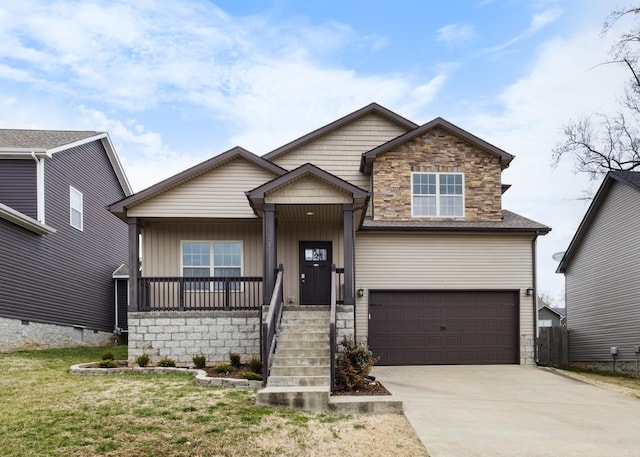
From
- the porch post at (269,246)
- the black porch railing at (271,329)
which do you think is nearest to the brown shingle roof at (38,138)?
the porch post at (269,246)

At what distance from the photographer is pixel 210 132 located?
70.3 ft

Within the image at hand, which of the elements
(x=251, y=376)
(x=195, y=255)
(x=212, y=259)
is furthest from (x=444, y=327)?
(x=195, y=255)

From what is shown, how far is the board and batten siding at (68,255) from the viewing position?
49.5 ft

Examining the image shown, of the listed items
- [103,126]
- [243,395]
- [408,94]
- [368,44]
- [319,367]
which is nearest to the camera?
[243,395]

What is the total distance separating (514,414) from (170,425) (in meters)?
5.36

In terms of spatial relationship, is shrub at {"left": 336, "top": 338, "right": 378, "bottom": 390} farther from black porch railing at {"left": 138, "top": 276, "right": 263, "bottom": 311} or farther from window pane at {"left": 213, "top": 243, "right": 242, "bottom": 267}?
window pane at {"left": 213, "top": 243, "right": 242, "bottom": 267}

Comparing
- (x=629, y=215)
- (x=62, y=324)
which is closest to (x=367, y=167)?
(x=629, y=215)

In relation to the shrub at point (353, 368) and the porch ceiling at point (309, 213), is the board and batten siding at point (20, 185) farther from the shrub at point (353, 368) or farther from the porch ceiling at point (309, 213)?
the shrub at point (353, 368)

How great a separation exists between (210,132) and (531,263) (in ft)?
42.8

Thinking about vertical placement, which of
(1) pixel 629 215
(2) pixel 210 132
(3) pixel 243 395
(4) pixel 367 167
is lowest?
(3) pixel 243 395

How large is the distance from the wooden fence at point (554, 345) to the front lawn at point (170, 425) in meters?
12.5

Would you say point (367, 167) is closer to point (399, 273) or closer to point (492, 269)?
point (399, 273)

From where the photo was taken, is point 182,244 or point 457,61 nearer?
point 182,244

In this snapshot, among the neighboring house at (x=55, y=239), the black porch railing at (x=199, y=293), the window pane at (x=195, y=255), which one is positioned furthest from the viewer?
the neighboring house at (x=55, y=239)
